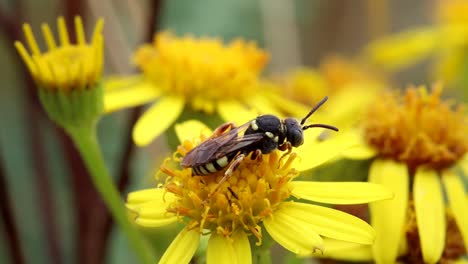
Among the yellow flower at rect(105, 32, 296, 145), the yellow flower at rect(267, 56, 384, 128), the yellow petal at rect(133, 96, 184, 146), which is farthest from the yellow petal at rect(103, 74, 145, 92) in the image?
the yellow flower at rect(267, 56, 384, 128)

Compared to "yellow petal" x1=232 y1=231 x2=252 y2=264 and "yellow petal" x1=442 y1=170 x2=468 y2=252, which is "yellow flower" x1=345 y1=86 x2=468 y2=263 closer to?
"yellow petal" x1=442 y1=170 x2=468 y2=252

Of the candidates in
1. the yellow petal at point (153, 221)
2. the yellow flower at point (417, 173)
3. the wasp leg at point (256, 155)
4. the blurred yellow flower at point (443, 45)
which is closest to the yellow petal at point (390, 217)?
the yellow flower at point (417, 173)

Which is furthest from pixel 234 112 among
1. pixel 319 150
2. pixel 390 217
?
pixel 390 217

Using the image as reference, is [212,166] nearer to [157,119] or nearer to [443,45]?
[157,119]

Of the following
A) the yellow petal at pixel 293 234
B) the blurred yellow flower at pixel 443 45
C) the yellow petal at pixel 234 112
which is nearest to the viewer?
the yellow petal at pixel 293 234

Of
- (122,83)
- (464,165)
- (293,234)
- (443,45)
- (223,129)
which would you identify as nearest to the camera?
(293,234)

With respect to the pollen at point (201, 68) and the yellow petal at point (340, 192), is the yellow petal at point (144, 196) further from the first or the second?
the pollen at point (201, 68)
